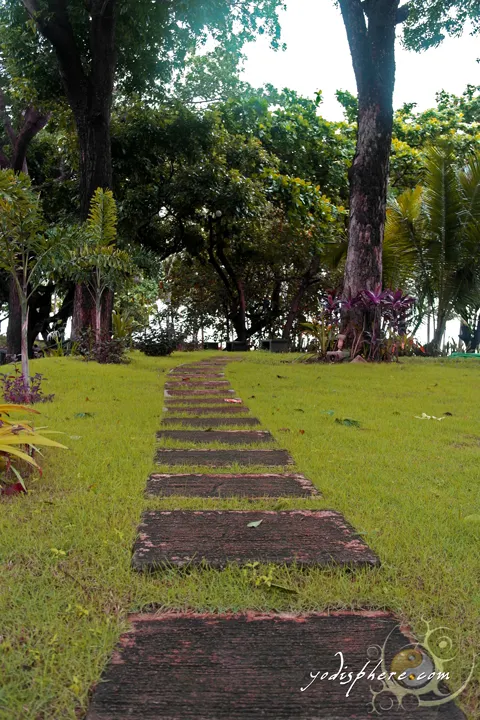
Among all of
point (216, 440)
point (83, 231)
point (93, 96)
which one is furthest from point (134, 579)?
point (93, 96)

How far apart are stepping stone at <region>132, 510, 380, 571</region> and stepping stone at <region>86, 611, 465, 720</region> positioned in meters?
0.25

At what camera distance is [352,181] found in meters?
8.82

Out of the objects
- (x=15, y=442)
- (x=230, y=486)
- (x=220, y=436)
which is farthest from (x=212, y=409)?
(x=15, y=442)

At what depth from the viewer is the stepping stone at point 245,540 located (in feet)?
5.32

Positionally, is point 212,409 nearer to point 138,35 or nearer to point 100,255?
point 100,255

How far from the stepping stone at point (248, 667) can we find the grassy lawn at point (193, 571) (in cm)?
5

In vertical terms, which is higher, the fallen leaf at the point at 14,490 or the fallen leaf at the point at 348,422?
the fallen leaf at the point at 348,422

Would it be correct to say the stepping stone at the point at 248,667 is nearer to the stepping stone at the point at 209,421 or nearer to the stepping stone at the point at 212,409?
the stepping stone at the point at 209,421

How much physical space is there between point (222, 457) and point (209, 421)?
104 centimetres

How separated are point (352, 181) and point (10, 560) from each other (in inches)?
329

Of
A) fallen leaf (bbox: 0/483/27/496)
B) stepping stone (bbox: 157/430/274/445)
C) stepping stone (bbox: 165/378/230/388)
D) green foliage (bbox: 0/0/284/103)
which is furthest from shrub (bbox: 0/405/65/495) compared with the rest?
green foliage (bbox: 0/0/284/103)

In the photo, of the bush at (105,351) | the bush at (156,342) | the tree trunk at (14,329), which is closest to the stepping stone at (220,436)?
the bush at (105,351)

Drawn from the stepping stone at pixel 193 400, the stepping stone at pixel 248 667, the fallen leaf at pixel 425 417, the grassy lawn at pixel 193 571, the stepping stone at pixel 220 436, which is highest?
the stepping stone at pixel 193 400

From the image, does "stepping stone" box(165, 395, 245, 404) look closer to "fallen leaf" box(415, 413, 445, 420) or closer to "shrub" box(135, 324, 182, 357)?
"fallen leaf" box(415, 413, 445, 420)
